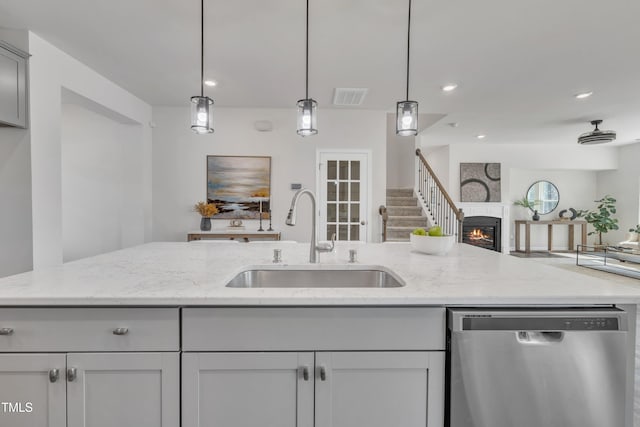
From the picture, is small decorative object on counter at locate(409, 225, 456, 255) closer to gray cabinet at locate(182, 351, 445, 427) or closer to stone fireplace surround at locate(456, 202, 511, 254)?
gray cabinet at locate(182, 351, 445, 427)

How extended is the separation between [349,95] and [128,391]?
401 centimetres

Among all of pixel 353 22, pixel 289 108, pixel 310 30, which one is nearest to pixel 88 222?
pixel 289 108

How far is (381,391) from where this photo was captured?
1.15m

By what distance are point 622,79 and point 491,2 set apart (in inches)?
105

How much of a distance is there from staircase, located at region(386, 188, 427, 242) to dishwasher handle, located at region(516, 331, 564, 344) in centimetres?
411

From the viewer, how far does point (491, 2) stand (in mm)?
2342

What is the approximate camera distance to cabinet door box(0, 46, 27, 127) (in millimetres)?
2549

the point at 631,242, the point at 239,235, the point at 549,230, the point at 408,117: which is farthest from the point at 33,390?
the point at 549,230

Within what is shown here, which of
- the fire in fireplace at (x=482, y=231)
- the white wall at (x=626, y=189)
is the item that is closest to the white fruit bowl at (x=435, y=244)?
the fire in fireplace at (x=482, y=231)

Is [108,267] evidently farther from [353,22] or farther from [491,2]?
[491,2]

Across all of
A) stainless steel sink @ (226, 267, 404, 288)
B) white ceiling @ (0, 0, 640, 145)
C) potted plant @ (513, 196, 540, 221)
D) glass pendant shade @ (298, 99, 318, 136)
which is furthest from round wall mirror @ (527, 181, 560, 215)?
stainless steel sink @ (226, 267, 404, 288)

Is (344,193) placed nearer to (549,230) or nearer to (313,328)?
(313,328)

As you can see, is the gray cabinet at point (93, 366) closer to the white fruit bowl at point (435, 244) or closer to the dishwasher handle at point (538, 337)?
the dishwasher handle at point (538, 337)

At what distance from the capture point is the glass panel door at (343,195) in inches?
204
